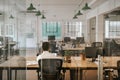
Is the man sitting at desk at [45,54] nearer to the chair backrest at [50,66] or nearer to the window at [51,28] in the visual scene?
the chair backrest at [50,66]

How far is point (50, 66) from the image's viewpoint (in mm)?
3584

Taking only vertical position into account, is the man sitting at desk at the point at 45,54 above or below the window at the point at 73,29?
below

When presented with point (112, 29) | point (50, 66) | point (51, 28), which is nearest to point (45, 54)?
point (50, 66)

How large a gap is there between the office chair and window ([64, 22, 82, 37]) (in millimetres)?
7335

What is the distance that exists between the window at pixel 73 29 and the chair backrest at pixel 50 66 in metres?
7.35

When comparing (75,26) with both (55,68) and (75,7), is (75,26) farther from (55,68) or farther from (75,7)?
(55,68)

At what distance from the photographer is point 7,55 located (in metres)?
3.16

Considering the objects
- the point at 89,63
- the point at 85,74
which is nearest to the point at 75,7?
the point at 85,74

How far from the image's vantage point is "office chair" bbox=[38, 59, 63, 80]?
3561mm

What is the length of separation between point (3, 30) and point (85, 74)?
107 inches

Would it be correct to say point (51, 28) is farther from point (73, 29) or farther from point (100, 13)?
point (100, 13)

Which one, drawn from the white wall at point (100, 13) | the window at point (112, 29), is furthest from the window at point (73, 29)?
the window at point (112, 29)

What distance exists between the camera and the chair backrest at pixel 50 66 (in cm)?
356

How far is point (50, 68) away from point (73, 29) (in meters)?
7.71
